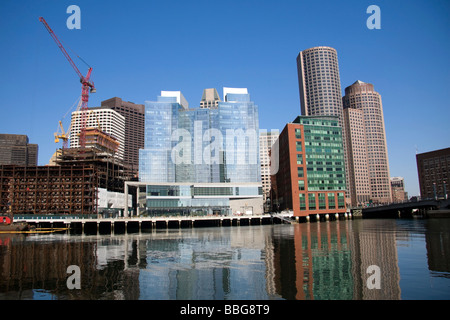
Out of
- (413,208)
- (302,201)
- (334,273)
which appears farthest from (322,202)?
(334,273)

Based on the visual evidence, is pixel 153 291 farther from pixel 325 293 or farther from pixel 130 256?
pixel 130 256

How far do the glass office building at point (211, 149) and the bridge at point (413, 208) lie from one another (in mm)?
62589

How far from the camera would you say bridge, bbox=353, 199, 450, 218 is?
128m

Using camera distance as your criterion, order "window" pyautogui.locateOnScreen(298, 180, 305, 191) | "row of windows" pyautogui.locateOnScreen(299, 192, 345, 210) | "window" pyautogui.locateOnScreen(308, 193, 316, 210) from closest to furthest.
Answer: "row of windows" pyautogui.locateOnScreen(299, 192, 345, 210) → "window" pyautogui.locateOnScreen(308, 193, 316, 210) → "window" pyautogui.locateOnScreen(298, 180, 305, 191)

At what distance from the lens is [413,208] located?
15175cm

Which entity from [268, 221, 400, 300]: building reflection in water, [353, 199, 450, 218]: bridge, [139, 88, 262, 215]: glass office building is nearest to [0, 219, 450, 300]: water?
[268, 221, 400, 300]: building reflection in water

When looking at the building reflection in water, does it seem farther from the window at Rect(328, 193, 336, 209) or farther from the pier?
the window at Rect(328, 193, 336, 209)

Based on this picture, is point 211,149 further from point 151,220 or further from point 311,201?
point 311,201

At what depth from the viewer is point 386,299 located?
72.0 feet

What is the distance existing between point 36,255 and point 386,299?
159 feet

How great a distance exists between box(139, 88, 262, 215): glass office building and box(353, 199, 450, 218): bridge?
6259cm

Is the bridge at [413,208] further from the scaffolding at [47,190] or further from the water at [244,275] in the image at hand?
the scaffolding at [47,190]

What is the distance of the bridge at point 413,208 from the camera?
127562 millimetres
